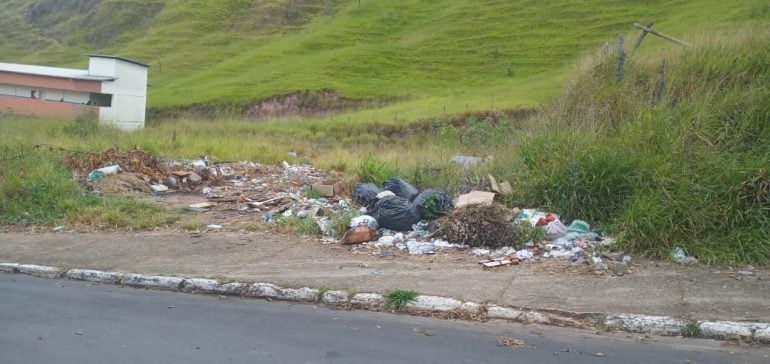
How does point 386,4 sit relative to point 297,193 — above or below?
above

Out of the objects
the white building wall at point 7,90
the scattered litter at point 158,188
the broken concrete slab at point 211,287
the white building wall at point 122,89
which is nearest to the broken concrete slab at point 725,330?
the broken concrete slab at point 211,287

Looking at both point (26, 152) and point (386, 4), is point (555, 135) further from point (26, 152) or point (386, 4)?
point (386, 4)

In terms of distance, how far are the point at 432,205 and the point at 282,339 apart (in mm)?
4240

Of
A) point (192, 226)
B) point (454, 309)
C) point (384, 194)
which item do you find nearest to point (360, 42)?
point (192, 226)

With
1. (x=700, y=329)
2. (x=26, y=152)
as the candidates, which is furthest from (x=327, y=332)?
(x=26, y=152)

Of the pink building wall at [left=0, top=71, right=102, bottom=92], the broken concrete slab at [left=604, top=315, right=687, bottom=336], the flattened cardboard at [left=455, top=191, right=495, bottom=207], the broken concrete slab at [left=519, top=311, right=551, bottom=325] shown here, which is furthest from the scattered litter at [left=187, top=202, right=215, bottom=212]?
the pink building wall at [left=0, top=71, right=102, bottom=92]

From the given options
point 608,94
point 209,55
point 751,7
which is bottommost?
point 209,55

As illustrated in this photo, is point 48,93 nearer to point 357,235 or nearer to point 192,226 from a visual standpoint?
point 192,226

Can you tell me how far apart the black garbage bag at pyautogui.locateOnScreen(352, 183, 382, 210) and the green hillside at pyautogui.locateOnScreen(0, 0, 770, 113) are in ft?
64.8

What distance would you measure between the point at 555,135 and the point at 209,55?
49.1m

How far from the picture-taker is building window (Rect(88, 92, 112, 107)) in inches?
1315

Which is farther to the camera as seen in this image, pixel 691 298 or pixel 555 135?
pixel 555 135

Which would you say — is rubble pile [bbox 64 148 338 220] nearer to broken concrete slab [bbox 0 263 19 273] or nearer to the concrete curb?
broken concrete slab [bbox 0 263 19 273]

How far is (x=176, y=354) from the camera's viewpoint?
4.98 meters
